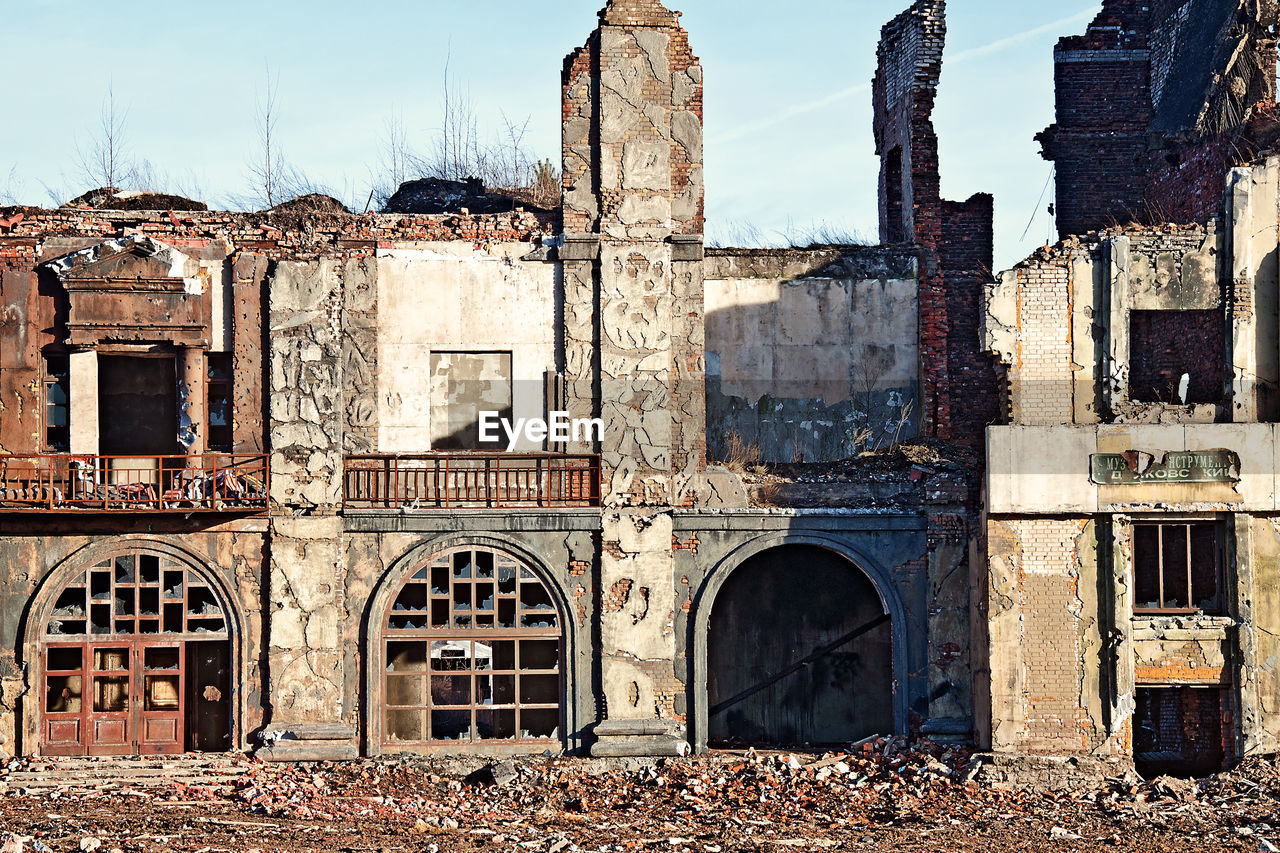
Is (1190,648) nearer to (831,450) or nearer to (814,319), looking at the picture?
(831,450)

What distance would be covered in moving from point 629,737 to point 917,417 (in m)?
6.00

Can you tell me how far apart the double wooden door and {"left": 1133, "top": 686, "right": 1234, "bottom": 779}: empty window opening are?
12.2 m

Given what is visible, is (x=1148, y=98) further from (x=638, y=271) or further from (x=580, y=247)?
(x=580, y=247)

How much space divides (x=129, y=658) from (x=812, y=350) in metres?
9.97

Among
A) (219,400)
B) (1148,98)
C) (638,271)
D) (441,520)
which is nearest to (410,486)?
(441,520)

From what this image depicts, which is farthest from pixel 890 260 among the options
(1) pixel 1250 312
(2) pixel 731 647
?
(2) pixel 731 647

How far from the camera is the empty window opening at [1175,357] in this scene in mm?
17594

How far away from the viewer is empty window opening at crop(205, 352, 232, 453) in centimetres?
1770

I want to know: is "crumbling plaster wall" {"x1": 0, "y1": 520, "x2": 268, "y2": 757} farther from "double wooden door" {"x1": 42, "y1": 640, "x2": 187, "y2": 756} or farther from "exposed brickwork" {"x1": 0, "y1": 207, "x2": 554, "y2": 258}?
"exposed brickwork" {"x1": 0, "y1": 207, "x2": 554, "y2": 258}

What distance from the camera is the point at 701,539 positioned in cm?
1761

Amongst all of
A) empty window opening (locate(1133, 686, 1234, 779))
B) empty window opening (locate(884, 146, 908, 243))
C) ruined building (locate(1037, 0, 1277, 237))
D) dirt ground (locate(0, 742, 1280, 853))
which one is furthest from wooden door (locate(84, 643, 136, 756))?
ruined building (locate(1037, 0, 1277, 237))

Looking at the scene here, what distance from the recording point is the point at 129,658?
1731 centimetres

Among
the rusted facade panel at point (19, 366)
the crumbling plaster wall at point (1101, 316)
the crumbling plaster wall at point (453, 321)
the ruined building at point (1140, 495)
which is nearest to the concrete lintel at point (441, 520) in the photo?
the crumbling plaster wall at point (453, 321)

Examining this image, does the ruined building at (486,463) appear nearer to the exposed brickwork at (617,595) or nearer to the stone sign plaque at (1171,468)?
the exposed brickwork at (617,595)
